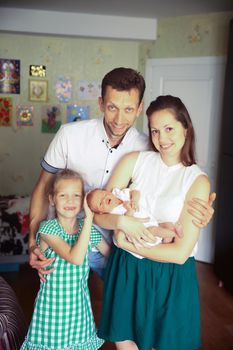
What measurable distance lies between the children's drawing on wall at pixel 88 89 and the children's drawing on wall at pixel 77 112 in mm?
116

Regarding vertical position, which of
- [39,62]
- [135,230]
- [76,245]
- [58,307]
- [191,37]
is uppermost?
[191,37]

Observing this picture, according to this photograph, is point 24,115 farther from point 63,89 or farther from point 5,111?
point 63,89

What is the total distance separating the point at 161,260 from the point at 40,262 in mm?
512

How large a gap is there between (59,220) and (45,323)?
42 cm

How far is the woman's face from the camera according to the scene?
1574 mm

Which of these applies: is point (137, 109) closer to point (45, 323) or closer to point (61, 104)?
point (45, 323)

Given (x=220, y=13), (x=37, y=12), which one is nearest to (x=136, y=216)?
(x=220, y=13)

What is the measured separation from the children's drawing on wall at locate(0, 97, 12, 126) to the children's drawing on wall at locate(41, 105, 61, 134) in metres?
0.37

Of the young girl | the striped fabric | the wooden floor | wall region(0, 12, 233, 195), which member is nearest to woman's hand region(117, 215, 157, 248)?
the young girl

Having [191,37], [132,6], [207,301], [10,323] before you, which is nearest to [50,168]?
[10,323]

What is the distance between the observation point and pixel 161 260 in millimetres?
1533

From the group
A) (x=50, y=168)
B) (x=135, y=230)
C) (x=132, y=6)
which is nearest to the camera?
(x=135, y=230)

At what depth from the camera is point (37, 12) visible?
14.3 ft

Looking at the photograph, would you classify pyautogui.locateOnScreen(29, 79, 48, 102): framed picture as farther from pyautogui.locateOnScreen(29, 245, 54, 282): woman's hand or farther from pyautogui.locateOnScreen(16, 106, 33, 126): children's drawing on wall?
pyautogui.locateOnScreen(29, 245, 54, 282): woman's hand
